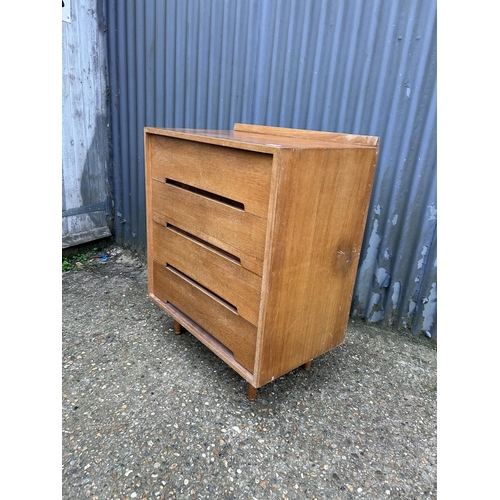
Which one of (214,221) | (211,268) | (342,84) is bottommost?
(211,268)

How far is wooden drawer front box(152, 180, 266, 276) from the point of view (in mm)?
1456

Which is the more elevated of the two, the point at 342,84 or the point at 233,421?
the point at 342,84

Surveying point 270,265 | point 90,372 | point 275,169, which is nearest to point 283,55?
point 275,169

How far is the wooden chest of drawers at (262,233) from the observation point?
1385 mm

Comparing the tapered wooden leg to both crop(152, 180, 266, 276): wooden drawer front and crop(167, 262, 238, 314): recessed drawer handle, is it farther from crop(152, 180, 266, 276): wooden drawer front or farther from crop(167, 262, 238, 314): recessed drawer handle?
crop(152, 180, 266, 276): wooden drawer front

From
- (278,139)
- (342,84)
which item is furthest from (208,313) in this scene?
(342,84)

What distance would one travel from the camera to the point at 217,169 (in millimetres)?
1551

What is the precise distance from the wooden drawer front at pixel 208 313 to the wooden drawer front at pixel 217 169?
503mm

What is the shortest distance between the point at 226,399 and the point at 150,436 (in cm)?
38

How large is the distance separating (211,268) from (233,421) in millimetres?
674

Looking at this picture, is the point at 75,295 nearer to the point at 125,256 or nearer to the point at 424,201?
the point at 125,256

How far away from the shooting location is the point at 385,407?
1796 mm

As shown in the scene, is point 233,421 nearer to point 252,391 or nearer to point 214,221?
point 252,391

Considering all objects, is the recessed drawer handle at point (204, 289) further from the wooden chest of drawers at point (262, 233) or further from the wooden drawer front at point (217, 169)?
the wooden drawer front at point (217, 169)
